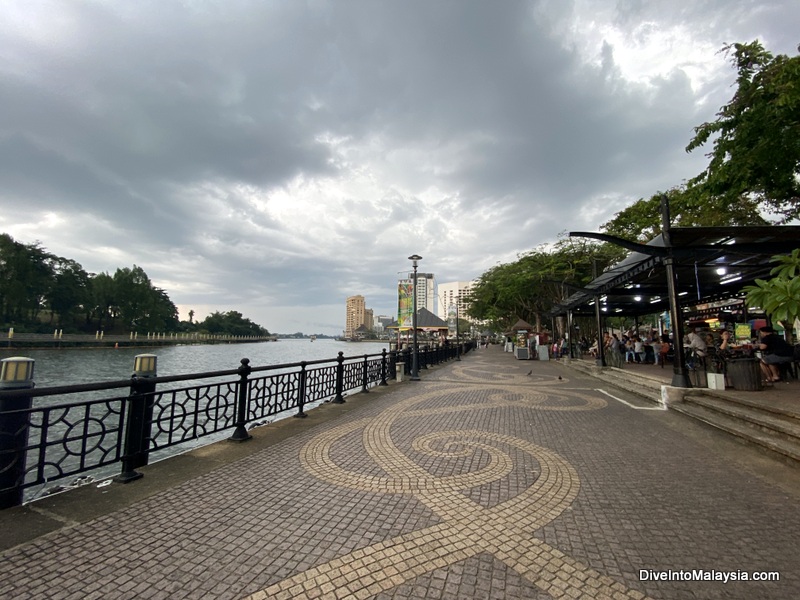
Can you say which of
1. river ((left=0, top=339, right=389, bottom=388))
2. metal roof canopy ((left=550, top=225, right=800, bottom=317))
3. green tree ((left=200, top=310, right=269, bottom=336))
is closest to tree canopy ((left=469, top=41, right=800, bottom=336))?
metal roof canopy ((left=550, top=225, right=800, bottom=317))

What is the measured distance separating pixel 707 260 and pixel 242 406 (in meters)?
10.5

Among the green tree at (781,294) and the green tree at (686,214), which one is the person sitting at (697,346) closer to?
the green tree at (686,214)

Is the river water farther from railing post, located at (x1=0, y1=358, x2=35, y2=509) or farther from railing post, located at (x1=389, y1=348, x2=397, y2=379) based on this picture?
railing post, located at (x1=389, y1=348, x2=397, y2=379)

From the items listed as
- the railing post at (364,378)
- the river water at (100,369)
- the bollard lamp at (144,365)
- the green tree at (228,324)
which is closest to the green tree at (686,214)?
the railing post at (364,378)

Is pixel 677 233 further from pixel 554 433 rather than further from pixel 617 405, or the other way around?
pixel 554 433

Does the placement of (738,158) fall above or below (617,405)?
above

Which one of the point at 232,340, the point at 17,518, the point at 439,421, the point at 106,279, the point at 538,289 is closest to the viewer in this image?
the point at 17,518

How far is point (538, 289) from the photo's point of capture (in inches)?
1223

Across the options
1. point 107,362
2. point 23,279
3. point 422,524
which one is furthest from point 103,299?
point 422,524

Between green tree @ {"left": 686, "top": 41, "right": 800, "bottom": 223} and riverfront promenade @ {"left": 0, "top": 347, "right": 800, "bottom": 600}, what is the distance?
6.80 metres

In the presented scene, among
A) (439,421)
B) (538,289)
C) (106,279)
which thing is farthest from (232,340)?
(439,421)

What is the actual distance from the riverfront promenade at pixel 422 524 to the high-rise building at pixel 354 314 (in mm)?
145990

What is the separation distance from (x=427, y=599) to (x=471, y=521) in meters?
0.97

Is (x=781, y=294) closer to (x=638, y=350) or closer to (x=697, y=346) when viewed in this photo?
(x=697, y=346)
